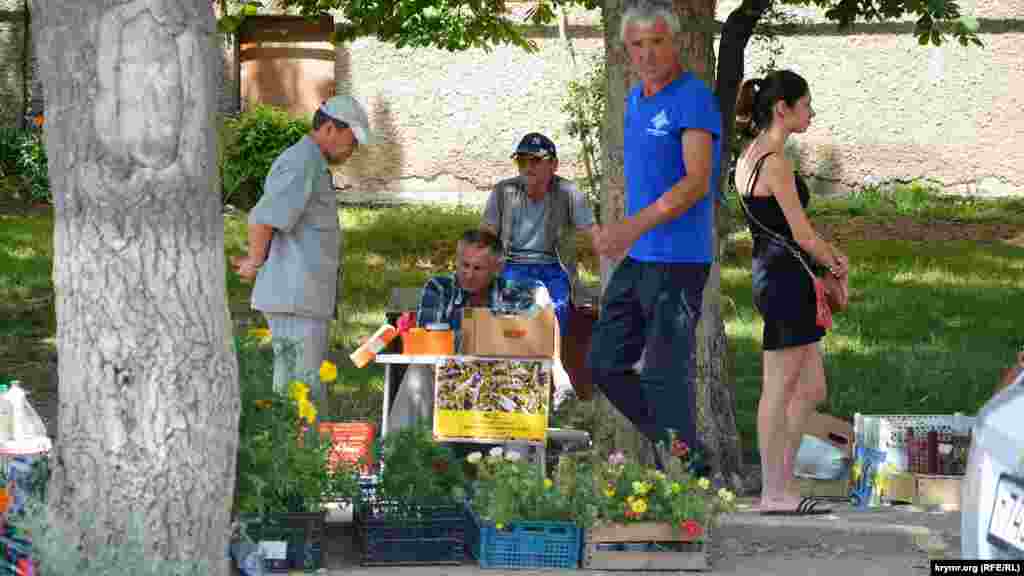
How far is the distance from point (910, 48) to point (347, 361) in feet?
35.9

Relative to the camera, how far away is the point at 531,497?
232 inches

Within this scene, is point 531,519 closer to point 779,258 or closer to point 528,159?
point 779,258

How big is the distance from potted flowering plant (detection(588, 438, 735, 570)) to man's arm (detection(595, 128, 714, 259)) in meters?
Answer: 0.82

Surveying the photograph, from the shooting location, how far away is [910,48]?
19781mm

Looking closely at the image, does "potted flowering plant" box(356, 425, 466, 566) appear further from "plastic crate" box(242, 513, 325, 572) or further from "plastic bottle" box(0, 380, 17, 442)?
"plastic bottle" box(0, 380, 17, 442)

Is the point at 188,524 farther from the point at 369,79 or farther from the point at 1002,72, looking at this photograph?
the point at 1002,72

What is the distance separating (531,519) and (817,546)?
1.22 meters

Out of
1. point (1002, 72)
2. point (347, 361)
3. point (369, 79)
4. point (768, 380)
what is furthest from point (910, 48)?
point (768, 380)

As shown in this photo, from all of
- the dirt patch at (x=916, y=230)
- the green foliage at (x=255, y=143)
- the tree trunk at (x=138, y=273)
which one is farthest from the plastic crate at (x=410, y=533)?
the green foliage at (x=255, y=143)

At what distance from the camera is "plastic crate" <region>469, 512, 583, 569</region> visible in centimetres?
587

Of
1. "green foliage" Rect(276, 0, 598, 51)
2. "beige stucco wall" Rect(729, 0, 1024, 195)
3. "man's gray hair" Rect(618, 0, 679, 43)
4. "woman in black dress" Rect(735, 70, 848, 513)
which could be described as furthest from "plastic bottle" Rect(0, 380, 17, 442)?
"beige stucco wall" Rect(729, 0, 1024, 195)

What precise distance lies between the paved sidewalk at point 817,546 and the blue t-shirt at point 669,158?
1.10 m

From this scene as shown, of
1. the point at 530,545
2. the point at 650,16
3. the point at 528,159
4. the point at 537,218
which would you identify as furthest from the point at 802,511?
the point at 528,159

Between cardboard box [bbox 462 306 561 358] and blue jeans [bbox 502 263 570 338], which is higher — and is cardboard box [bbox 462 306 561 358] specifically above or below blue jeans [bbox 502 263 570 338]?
below
